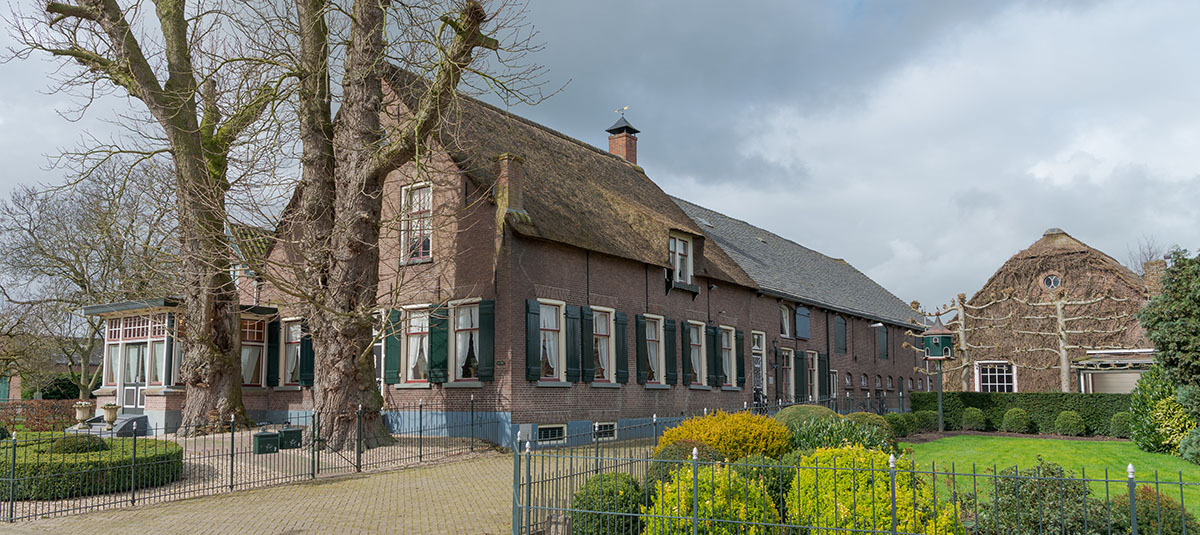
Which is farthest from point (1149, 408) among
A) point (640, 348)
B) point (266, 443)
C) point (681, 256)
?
point (266, 443)

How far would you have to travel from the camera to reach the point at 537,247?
1889cm

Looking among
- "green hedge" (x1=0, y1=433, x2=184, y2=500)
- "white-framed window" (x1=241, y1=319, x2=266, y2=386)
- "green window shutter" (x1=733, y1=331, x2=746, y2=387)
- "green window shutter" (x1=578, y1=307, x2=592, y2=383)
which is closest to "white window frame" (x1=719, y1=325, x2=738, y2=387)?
"green window shutter" (x1=733, y1=331, x2=746, y2=387)

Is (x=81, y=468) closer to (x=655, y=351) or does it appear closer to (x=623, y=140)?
(x=655, y=351)

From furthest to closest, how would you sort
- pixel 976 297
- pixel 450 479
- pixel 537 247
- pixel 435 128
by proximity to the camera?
pixel 976 297, pixel 537 247, pixel 435 128, pixel 450 479

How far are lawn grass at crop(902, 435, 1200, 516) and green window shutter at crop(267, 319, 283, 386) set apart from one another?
52.6 ft

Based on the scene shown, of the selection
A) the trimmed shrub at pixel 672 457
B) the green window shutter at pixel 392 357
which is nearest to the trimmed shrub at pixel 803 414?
the trimmed shrub at pixel 672 457

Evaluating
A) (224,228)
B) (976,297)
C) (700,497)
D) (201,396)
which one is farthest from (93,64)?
(976,297)

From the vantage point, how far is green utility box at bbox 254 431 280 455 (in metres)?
14.6

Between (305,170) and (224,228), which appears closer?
(305,170)

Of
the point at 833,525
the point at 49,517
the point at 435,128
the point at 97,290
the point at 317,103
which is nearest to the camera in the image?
the point at 833,525

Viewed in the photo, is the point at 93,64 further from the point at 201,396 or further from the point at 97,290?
the point at 97,290

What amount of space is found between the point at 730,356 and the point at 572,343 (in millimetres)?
7679

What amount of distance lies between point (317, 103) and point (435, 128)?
10.5 ft

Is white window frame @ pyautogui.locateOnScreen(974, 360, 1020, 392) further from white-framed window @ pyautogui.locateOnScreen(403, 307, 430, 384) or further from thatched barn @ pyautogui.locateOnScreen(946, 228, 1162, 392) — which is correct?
white-framed window @ pyautogui.locateOnScreen(403, 307, 430, 384)
